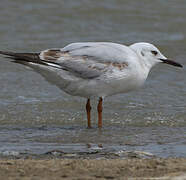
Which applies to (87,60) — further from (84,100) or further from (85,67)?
(84,100)

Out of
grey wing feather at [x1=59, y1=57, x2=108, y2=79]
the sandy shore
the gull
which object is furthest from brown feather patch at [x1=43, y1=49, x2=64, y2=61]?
the sandy shore

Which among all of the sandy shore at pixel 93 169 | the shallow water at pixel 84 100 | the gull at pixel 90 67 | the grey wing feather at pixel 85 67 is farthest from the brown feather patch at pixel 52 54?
the sandy shore at pixel 93 169

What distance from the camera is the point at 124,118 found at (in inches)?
290

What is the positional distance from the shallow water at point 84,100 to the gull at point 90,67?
0.49m

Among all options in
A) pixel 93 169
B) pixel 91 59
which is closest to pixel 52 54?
pixel 91 59

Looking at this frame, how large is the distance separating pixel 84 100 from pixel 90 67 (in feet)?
5.32

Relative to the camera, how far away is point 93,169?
4.39 meters

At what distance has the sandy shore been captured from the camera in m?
4.20

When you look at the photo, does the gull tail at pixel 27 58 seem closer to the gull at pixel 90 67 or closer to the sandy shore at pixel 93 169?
the gull at pixel 90 67

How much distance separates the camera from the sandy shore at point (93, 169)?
13.8 feet

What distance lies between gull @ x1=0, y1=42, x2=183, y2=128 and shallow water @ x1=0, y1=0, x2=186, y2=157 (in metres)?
0.49

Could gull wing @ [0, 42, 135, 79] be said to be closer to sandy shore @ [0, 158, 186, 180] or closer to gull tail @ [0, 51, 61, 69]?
gull tail @ [0, 51, 61, 69]

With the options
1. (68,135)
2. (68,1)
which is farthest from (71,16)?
(68,135)

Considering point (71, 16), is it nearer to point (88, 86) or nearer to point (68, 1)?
point (68, 1)
